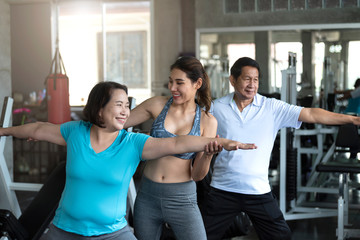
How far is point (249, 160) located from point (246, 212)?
0.94ft

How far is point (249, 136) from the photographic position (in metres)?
2.76

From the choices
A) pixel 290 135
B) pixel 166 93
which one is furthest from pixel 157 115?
pixel 166 93

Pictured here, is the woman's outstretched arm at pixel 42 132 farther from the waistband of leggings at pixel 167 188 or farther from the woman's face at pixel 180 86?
the woman's face at pixel 180 86

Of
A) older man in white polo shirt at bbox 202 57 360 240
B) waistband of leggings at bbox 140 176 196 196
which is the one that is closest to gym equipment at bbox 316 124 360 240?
older man in white polo shirt at bbox 202 57 360 240

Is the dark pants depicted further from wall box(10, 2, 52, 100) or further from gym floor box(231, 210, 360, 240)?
wall box(10, 2, 52, 100)

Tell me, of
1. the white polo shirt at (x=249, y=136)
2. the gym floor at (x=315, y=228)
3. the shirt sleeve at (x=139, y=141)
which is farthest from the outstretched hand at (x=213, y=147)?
the gym floor at (x=315, y=228)

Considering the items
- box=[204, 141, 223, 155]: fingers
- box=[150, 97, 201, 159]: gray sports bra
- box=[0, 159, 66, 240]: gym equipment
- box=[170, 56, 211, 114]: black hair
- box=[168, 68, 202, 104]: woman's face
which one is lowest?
box=[0, 159, 66, 240]: gym equipment

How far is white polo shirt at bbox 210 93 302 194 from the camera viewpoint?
2.73 meters

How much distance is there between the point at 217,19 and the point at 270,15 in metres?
0.83

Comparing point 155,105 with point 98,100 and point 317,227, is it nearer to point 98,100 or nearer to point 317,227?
point 98,100

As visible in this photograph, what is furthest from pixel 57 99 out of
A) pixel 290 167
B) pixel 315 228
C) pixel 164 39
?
pixel 164 39

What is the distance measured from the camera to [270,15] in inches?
295

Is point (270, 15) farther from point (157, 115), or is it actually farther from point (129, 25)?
point (157, 115)

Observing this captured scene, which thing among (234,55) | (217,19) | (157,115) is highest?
(217,19)
